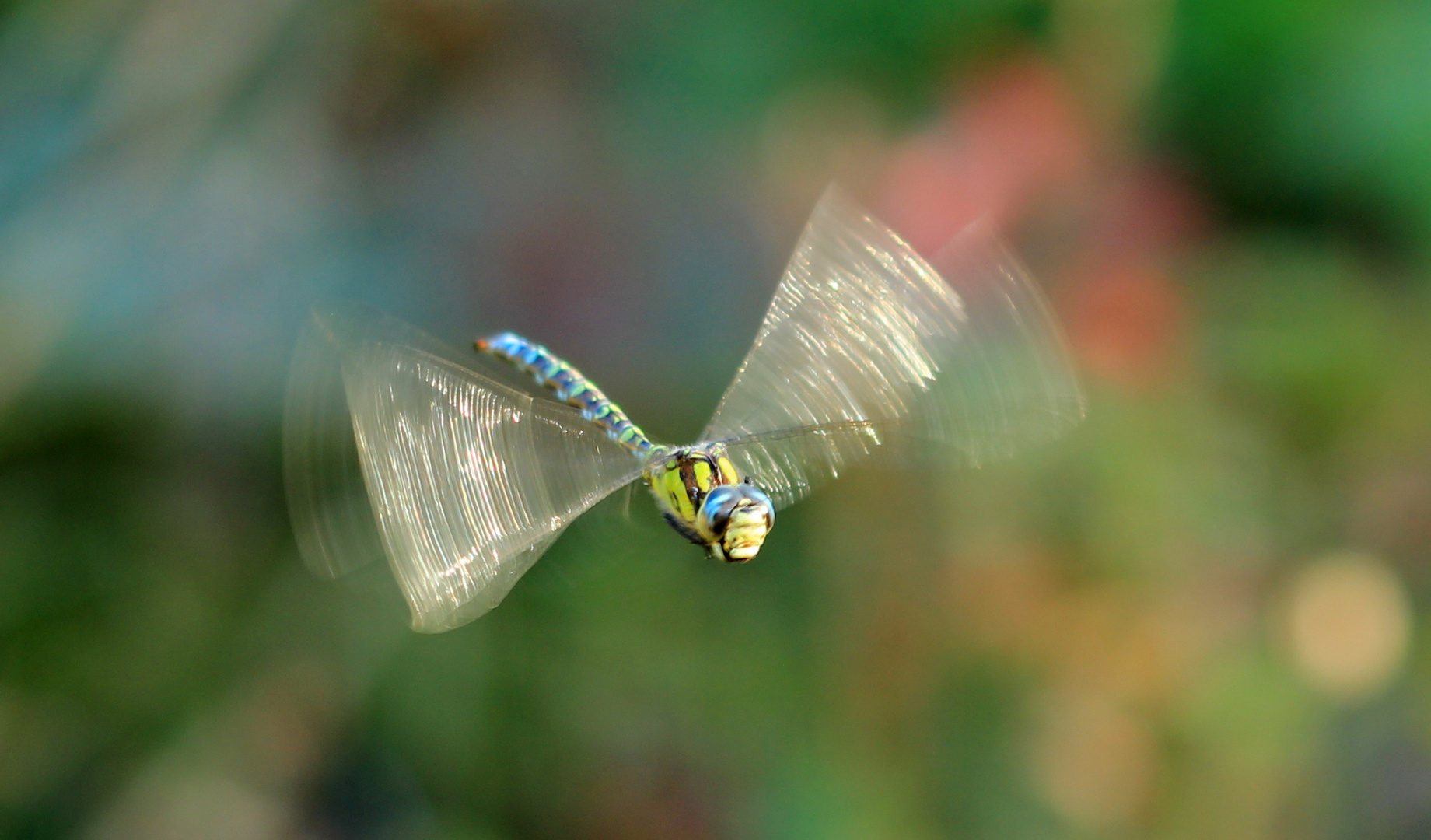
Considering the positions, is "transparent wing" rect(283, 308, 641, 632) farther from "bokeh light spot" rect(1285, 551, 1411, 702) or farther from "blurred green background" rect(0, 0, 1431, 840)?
"bokeh light spot" rect(1285, 551, 1411, 702)

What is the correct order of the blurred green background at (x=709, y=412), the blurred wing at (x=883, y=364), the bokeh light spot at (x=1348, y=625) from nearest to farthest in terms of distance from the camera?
the blurred wing at (x=883, y=364), the blurred green background at (x=709, y=412), the bokeh light spot at (x=1348, y=625)

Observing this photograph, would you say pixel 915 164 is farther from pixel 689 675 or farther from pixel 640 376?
pixel 689 675

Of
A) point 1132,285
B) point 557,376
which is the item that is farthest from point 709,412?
point 1132,285

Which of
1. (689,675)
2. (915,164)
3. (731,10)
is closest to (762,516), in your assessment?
(689,675)

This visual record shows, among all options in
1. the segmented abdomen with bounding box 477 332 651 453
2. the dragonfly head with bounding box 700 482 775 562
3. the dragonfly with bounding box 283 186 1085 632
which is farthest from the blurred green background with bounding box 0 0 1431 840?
the dragonfly head with bounding box 700 482 775 562

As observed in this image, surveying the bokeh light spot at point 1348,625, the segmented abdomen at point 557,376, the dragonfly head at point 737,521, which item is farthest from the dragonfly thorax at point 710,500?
the bokeh light spot at point 1348,625

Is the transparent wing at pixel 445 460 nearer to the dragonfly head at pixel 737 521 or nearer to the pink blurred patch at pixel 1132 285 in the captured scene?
the dragonfly head at pixel 737 521

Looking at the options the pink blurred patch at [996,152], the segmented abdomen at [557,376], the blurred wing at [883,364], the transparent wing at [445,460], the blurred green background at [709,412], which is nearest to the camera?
the transparent wing at [445,460]
